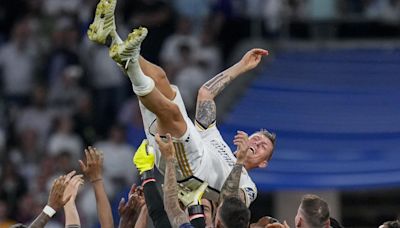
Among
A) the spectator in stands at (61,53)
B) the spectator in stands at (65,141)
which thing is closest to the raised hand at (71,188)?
the spectator in stands at (65,141)

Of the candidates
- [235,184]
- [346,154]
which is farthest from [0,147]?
[235,184]

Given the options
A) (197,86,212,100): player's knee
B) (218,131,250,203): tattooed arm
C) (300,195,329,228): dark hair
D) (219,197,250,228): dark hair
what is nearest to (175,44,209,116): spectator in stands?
(197,86,212,100): player's knee

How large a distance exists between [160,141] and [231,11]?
8.34m

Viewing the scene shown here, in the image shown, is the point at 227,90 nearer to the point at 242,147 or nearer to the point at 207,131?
the point at 207,131

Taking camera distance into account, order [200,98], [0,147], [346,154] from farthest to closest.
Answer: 1. [0,147]
2. [346,154]
3. [200,98]

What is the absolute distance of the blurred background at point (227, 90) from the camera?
1440cm

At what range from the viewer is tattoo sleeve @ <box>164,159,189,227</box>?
8523 mm

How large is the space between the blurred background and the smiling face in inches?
137

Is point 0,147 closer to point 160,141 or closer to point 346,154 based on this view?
point 346,154

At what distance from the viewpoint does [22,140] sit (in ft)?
52.2

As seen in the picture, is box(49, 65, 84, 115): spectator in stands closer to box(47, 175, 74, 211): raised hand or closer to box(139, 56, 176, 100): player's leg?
box(139, 56, 176, 100): player's leg

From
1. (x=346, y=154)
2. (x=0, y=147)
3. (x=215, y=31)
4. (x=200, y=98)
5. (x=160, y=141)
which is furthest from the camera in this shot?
(x=215, y=31)

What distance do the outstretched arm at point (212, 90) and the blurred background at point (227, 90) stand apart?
11.6 ft

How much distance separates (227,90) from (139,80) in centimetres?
670
